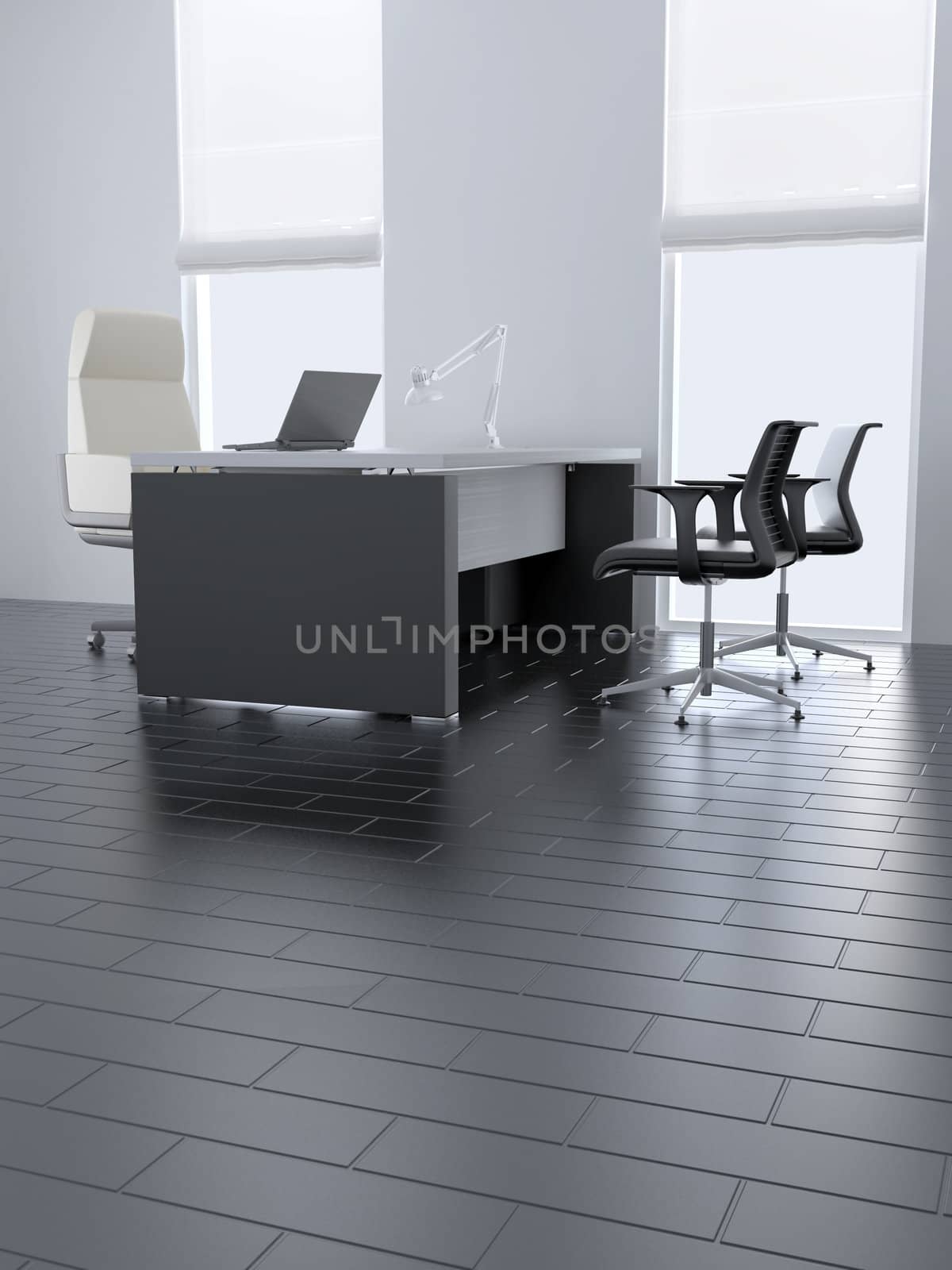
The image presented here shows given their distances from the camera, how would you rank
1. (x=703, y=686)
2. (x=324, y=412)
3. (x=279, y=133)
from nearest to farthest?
(x=703, y=686) < (x=324, y=412) < (x=279, y=133)

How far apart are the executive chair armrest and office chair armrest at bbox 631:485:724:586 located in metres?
2.32

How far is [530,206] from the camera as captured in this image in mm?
6172

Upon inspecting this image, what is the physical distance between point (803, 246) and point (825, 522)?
1407 millimetres

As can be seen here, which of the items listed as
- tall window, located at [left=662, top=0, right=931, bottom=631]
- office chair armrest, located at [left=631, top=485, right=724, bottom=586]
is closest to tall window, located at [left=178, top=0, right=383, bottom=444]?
tall window, located at [left=662, top=0, right=931, bottom=631]

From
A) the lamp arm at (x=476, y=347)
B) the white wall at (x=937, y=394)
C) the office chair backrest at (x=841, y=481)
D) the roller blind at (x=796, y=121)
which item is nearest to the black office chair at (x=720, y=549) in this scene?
the office chair backrest at (x=841, y=481)

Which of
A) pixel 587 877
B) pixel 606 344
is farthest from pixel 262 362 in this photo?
pixel 587 877

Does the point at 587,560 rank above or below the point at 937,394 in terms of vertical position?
below

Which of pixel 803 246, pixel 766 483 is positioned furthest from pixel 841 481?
pixel 803 246

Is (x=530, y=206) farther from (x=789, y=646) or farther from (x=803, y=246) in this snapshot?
(x=789, y=646)

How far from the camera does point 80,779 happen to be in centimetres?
341

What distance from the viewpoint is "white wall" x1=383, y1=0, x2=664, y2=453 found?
19.8 ft

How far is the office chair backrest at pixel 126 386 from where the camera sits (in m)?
5.66

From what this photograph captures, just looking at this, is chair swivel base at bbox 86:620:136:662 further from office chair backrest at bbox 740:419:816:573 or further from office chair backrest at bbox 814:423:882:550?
office chair backrest at bbox 814:423:882:550

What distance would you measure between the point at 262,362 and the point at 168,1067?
5613 millimetres
